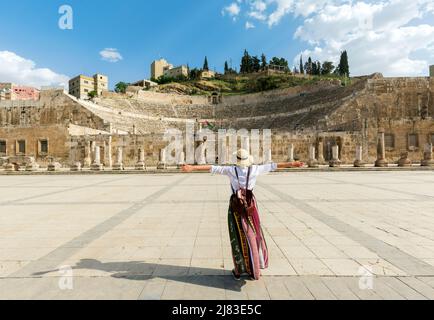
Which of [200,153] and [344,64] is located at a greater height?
[344,64]

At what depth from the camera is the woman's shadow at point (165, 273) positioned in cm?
323

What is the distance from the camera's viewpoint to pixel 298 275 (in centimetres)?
340

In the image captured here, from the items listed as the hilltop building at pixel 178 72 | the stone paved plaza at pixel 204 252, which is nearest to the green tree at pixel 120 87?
the hilltop building at pixel 178 72

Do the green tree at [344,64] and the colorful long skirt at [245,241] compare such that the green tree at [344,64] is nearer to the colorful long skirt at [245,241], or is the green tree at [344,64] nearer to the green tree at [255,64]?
the green tree at [255,64]

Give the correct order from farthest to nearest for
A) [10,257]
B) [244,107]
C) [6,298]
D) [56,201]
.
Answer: [244,107] → [56,201] → [10,257] → [6,298]

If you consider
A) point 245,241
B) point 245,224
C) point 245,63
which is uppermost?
point 245,63

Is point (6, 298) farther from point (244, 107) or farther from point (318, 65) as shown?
point (318, 65)

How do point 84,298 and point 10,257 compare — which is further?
point 10,257

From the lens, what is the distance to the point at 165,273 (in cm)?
350

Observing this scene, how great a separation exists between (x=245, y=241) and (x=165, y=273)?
3.69 ft

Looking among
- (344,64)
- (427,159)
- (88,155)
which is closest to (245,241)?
(427,159)

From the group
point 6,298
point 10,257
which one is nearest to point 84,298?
point 6,298

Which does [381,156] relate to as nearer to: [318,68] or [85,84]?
[318,68]
